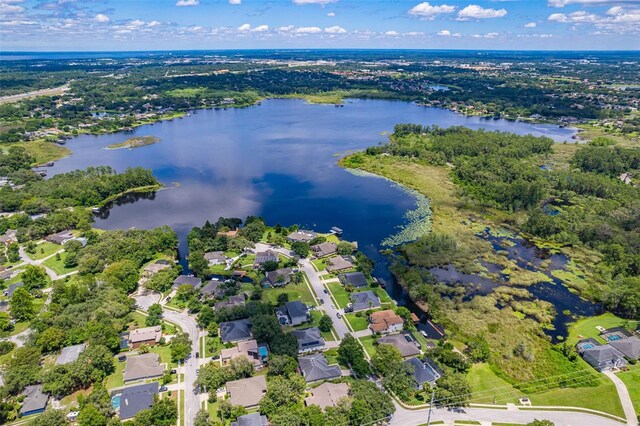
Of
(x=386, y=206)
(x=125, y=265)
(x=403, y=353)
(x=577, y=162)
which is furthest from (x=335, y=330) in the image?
(x=577, y=162)

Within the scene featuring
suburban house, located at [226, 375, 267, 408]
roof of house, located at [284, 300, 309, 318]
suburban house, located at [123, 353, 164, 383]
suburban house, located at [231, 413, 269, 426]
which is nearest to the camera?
suburban house, located at [231, 413, 269, 426]

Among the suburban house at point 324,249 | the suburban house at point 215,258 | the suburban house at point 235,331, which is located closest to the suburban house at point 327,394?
the suburban house at point 235,331

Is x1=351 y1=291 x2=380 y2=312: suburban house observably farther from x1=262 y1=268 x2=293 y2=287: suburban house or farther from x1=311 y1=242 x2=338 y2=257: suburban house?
x1=311 y1=242 x2=338 y2=257: suburban house

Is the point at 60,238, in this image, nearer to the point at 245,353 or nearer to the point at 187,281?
the point at 187,281

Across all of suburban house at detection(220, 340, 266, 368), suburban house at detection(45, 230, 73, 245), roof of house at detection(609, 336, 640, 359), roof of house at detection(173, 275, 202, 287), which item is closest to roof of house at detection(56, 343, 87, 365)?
roof of house at detection(173, 275, 202, 287)

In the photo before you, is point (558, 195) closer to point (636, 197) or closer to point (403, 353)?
point (636, 197)

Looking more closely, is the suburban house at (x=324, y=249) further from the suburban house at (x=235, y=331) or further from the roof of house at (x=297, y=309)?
the suburban house at (x=235, y=331)

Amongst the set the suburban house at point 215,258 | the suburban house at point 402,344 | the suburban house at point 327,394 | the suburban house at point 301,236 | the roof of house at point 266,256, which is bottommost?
the suburban house at point 327,394
